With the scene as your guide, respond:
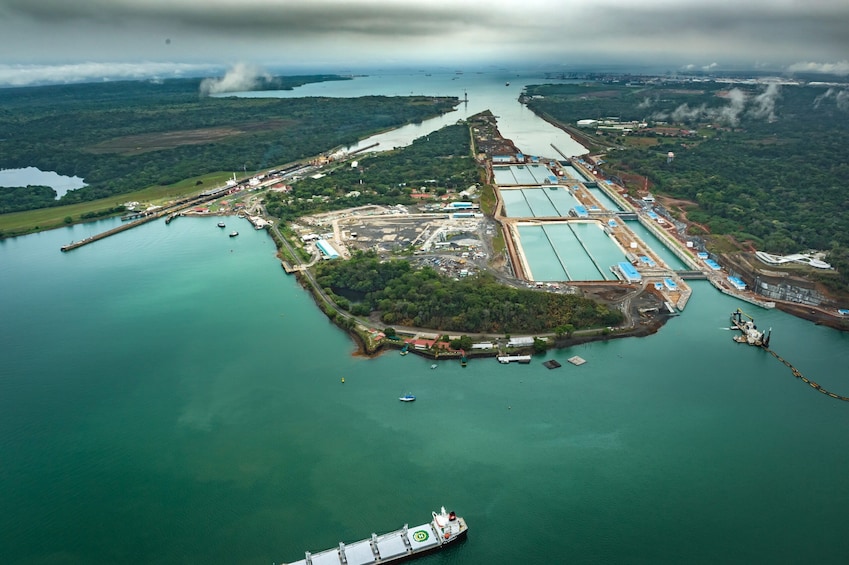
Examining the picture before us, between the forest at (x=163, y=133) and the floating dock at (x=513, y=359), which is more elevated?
the forest at (x=163, y=133)

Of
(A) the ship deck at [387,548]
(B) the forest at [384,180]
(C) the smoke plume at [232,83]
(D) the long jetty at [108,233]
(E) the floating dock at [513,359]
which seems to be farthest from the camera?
(C) the smoke plume at [232,83]

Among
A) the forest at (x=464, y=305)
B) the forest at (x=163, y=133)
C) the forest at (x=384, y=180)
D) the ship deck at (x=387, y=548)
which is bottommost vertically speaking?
the ship deck at (x=387, y=548)

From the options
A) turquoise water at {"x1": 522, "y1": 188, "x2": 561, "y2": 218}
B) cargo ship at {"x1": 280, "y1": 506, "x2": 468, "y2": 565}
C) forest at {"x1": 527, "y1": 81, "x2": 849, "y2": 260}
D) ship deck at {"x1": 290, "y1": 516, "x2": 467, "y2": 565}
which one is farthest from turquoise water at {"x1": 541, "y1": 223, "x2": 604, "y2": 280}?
ship deck at {"x1": 290, "y1": 516, "x2": 467, "y2": 565}

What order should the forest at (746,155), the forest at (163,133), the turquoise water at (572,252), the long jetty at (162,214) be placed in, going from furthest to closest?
the forest at (163,133) < the long jetty at (162,214) < the forest at (746,155) < the turquoise water at (572,252)

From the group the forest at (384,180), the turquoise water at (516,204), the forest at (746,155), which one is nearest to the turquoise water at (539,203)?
the turquoise water at (516,204)

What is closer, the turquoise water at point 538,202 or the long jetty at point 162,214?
the long jetty at point 162,214

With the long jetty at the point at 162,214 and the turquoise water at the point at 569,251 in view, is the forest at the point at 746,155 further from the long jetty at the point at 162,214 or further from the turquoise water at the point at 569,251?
the long jetty at the point at 162,214

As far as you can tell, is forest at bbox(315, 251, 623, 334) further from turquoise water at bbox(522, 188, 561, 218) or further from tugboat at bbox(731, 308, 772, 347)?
turquoise water at bbox(522, 188, 561, 218)
